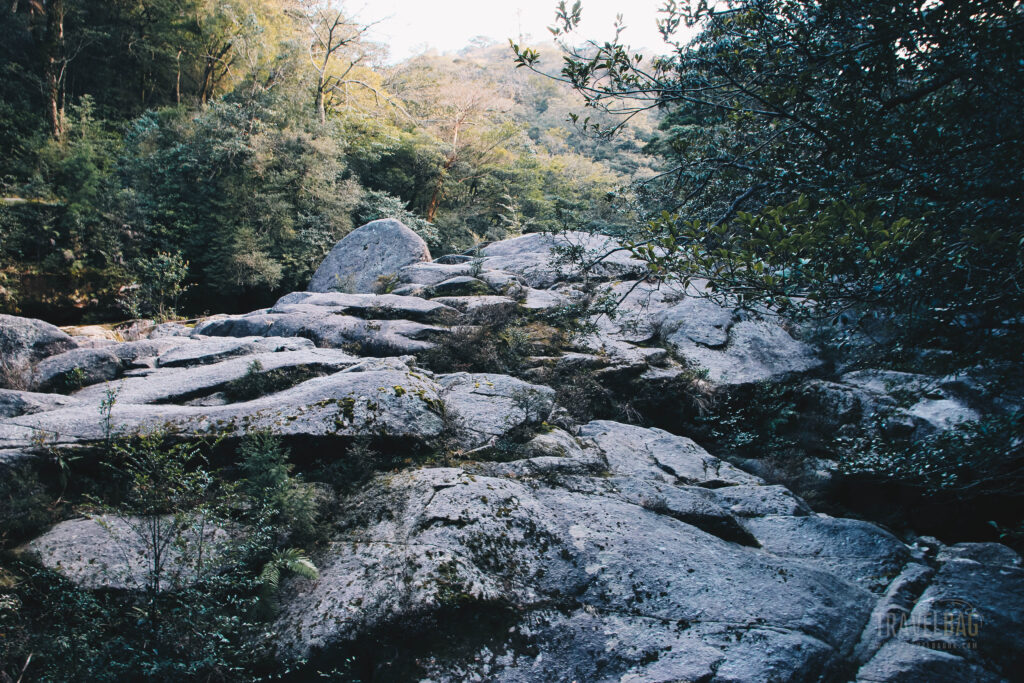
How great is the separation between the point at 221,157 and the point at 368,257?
23.7 feet

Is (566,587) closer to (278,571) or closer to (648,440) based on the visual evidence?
(278,571)

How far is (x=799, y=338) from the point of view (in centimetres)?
799

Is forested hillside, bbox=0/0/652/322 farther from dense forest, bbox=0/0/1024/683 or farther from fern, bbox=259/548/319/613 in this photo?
fern, bbox=259/548/319/613

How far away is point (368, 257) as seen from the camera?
13211 millimetres

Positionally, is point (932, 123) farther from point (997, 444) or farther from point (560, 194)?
point (560, 194)

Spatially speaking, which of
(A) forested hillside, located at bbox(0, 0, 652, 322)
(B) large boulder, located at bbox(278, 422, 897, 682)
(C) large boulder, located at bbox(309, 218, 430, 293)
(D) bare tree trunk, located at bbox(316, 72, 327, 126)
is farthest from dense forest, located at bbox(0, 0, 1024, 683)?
(D) bare tree trunk, located at bbox(316, 72, 327, 126)

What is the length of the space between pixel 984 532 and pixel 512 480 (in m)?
4.85

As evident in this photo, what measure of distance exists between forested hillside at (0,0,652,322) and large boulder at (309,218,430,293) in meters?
2.76

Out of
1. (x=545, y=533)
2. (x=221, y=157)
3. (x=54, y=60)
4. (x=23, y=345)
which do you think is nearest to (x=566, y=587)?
(x=545, y=533)

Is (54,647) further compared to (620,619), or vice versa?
(620,619)

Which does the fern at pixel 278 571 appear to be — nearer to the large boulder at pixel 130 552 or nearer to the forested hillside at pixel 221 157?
the large boulder at pixel 130 552

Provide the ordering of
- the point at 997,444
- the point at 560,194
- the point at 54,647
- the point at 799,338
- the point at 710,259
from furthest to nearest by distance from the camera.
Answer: the point at 560,194 → the point at 799,338 → the point at 997,444 → the point at 710,259 → the point at 54,647

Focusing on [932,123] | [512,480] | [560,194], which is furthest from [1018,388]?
[560,194]

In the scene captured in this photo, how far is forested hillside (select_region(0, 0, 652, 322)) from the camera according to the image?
1333 centimetres
